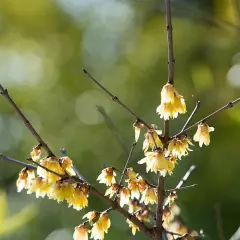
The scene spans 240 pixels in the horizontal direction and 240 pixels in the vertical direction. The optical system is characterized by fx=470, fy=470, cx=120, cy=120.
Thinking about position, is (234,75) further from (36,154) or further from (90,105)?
(36,154)

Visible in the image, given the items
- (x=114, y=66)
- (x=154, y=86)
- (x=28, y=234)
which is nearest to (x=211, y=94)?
(x=154, y=86)

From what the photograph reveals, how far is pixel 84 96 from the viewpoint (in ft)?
4.17

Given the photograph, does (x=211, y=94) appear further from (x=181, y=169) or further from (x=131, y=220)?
(x=131, y=220)

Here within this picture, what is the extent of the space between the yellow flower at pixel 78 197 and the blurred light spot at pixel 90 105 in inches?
34.6

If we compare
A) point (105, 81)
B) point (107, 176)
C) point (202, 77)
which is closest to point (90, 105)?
point (105, 81)

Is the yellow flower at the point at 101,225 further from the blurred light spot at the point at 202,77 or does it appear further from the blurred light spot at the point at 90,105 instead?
the blurred light spot at the point at 90,105

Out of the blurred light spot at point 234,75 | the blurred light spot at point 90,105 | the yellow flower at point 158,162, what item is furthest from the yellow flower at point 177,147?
the blurred light spot at point 90,105

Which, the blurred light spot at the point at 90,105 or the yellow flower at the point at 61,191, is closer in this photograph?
the yellow flower at the point at 61,191

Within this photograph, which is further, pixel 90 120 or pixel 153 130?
pixel 90 120

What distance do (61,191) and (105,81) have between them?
0.94m

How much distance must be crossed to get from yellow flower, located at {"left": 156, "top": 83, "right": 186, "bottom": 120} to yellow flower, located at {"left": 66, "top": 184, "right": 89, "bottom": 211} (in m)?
0.08

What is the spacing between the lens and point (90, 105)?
1230mm

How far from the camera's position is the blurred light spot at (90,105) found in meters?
1.22

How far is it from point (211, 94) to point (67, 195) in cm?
83
